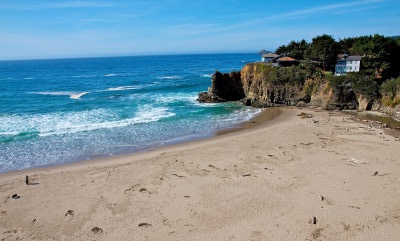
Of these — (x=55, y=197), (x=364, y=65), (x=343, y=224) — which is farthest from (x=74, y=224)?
(x=364, y=65)

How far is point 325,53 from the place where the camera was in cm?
4869

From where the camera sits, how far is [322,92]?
4259cm

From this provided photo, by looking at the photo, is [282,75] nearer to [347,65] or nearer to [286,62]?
[286,62]

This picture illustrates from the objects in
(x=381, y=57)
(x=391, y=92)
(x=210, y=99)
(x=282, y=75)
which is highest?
(x=381, y=57)

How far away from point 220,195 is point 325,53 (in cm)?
3887

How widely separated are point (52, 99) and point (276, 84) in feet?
127

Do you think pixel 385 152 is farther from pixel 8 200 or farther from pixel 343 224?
pixel 8 200

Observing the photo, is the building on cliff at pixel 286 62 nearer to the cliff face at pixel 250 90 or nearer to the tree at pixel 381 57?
the cliff face at pixel 250 90

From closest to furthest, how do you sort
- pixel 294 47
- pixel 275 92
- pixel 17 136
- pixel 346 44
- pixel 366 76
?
pixel 17 136 → pixel 366 76 → pixel 275 92 → pixel 346 44 → pixel 294 47

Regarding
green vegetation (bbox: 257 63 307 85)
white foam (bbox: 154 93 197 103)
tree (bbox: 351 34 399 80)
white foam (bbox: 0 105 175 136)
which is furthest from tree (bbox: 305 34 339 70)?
white foam (bbox: 0 105 175 136)

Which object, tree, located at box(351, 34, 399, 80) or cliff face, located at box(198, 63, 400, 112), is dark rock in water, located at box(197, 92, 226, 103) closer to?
cliff face, located at box(198, 63, 400, 112)

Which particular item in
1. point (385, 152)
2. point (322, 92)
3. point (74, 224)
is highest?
point (322, 92)

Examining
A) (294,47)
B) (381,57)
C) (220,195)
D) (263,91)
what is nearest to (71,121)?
(220,195)

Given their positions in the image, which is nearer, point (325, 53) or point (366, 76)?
point (366, 76)
